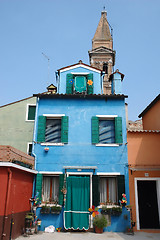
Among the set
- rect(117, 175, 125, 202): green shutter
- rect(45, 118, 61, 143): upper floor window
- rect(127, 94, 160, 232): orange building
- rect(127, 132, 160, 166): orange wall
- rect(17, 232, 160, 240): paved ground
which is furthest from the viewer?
rect(45, 118, 61, 143): upper floor window

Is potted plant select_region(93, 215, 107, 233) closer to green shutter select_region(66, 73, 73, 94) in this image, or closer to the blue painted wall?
the blue painted wall

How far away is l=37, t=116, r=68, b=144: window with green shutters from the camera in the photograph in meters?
11.9

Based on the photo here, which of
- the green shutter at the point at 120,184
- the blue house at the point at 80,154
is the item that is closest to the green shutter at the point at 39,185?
the blue house at the point at 80,154

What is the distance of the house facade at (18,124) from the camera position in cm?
1698

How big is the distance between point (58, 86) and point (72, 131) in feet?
10.4

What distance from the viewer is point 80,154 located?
11.7 metres

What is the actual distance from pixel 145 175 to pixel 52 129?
532 centimetres

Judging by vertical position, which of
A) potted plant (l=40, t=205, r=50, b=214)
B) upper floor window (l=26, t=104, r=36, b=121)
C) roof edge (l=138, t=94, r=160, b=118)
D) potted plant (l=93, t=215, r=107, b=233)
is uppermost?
upper floor window (l=26, t=104, r=36, b=121)

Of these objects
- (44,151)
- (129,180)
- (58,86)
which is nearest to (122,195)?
(129,180)

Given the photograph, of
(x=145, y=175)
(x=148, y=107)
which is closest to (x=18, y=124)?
(x=148, y=107)

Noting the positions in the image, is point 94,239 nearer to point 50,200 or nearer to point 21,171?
point 50,200

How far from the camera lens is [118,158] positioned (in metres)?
11.6

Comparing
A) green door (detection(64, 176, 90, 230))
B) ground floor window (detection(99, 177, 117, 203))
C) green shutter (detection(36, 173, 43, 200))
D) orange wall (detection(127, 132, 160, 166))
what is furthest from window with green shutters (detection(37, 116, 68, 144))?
orange wall (detection(127, 132, 160, 166))

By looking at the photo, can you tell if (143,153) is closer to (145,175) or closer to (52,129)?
(145,175)
